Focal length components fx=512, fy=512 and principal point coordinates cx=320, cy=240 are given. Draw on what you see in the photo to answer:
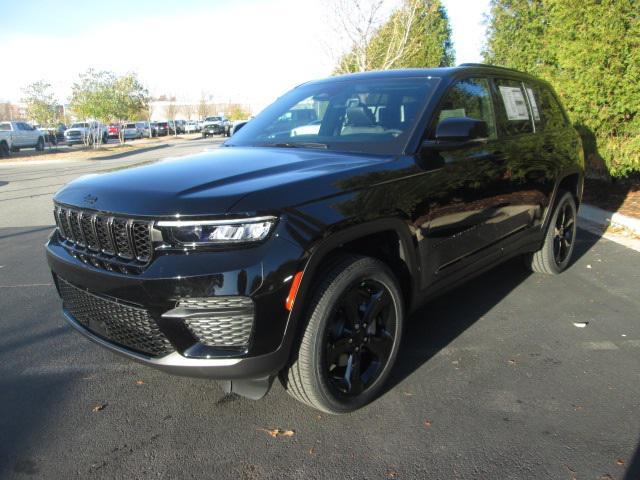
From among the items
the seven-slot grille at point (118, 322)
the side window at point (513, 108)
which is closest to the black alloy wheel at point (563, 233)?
the side window at point (513, 108)

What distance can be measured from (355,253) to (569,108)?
6.66m

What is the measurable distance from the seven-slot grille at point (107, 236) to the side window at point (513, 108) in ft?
9.28

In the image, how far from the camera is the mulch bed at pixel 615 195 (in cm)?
790

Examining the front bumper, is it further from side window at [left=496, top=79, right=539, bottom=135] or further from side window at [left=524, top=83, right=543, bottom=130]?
side window at [left=524, top=83, right=543, bottom=130]

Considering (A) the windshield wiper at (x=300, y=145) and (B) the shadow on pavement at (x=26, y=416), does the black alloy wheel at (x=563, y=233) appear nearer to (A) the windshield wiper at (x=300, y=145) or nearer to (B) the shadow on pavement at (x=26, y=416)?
(A) the windshield wiper at (x=300, y=145)

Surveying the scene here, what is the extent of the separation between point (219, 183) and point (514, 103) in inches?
112

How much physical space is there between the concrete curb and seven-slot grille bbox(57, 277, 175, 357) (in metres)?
6.38

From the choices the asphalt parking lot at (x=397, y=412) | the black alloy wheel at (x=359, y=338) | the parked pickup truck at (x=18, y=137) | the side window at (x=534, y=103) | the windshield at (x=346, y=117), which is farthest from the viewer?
the parked pickup truck at (x=18, y=137)

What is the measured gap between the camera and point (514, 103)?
13.7 ft

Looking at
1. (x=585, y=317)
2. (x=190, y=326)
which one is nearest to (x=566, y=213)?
(x=585, y=317)

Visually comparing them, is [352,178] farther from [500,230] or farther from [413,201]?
[500,230]

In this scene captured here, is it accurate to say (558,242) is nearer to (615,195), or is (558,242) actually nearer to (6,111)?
(615,195)

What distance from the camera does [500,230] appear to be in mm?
3775

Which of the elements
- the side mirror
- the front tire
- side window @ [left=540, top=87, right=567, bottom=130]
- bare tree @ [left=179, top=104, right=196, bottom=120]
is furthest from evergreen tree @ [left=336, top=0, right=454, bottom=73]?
bare tree @ [left=179, top=104, right=196, bottom=120]
